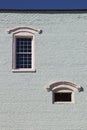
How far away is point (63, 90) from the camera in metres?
22.7

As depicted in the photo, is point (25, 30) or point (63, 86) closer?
point (63, 86)

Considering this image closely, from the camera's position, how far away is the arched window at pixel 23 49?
23109 millimetres

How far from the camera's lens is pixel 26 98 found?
2248 centimetres

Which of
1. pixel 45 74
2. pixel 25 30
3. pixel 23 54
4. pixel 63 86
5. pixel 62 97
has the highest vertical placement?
pixel 25 30

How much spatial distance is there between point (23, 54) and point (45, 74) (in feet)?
6.08

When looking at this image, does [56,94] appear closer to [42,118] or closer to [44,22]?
[42,118]

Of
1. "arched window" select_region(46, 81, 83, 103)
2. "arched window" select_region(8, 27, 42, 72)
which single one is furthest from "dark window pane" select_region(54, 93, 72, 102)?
"arched window" select_region(8, 27, 42, 72)

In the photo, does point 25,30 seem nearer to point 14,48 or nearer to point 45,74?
point 14,48

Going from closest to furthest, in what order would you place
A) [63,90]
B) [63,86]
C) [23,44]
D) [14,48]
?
[63,86] → [63,90] → [14,48] → [23,44]

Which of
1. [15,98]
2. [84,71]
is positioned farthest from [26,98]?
[84,71]

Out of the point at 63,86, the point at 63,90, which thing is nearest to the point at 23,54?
the point at 63,86

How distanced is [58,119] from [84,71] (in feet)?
10.7

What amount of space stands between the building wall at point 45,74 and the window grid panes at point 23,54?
0.49 metres

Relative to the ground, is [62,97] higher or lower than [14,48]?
lower
